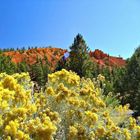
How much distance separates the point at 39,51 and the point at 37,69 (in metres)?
33.4

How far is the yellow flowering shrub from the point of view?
618 centimetres

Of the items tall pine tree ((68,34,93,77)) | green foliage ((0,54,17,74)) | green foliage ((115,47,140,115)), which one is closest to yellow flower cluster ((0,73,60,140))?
green foliage ((115,47,140,115))

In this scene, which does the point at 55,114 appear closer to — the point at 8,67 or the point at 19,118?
the point at 19,118

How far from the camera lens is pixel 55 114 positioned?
702 centimetres

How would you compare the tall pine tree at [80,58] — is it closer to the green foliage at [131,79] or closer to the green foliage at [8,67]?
the green foliage at [131,79]

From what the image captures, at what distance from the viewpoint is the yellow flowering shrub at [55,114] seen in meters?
6.18

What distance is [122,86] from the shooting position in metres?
33.9

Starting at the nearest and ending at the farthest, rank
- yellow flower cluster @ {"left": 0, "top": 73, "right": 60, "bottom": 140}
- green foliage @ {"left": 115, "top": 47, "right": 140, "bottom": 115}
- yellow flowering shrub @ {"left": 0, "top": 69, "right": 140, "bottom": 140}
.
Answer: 1. yellow flower cluster @ {"left": 0, "top": 73, "right": 60, "bottom": 140}
2. yellow flowering shrub @ {"left": 0, "top": 69, "right": 140, "bottom": 140}
3. green foliage @ {"left": 115, "top": 47, "right": 140, "bottom": 115}

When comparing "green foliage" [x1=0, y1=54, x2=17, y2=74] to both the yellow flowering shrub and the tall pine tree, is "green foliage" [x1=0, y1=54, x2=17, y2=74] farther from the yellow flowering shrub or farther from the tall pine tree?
the yellow flowering shrub

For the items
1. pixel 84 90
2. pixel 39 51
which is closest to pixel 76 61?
pixel 84 90

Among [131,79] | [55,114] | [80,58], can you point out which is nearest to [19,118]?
[55,114]

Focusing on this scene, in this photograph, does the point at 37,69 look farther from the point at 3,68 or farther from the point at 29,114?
the point at 29,114

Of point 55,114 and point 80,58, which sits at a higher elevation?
point 80,58

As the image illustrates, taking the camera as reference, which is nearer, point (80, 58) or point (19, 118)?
point (19, 118)
